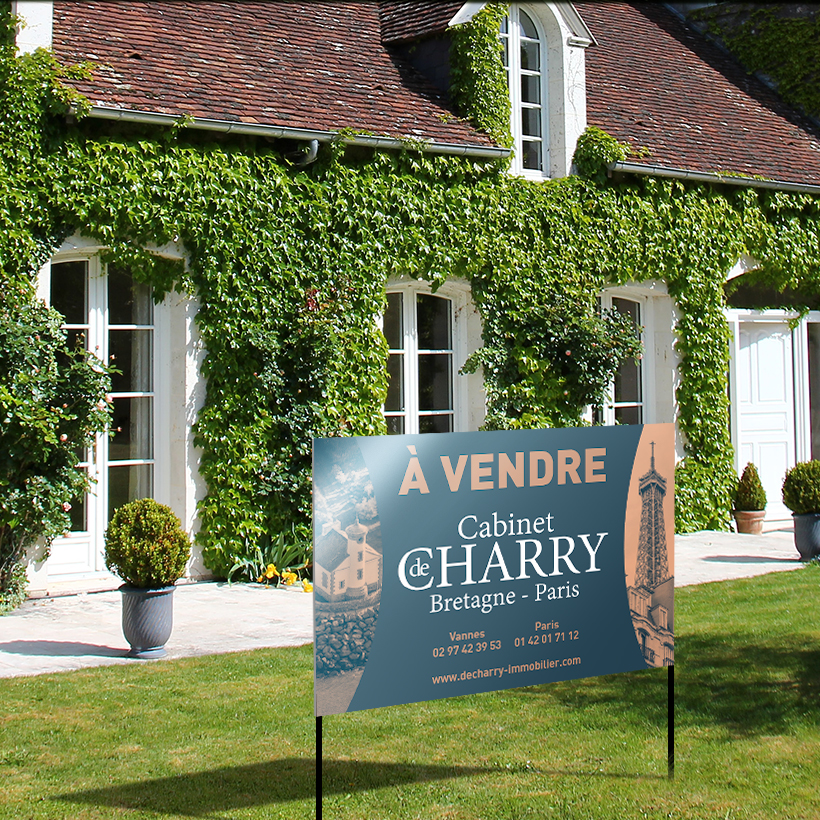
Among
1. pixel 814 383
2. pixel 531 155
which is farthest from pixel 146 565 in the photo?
pixel 814 383

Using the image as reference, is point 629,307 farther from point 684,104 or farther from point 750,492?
point 684,104

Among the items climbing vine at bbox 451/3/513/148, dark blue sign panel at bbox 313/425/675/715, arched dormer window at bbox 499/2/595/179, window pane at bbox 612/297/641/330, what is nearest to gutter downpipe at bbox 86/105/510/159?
climbing vine at bbox 451/3/513/148

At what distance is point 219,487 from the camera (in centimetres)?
915

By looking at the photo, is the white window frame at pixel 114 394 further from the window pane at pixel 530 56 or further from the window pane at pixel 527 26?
the window pane at pixel 527 26

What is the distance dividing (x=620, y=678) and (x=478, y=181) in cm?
607

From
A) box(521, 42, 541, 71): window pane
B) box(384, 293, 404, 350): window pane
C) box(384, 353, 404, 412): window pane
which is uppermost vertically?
box(521, 42, 541, 71): window pane

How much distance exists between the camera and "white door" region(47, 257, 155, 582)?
881 cm

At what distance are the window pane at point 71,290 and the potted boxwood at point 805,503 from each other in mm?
6831

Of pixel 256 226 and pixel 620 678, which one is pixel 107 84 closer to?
pixel 256 226

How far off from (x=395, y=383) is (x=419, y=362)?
40 centimetres

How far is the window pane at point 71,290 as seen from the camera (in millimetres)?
8781

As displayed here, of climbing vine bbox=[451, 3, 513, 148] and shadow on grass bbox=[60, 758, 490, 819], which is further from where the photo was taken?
climbing vine bbox=[451, 3, 513, 148]

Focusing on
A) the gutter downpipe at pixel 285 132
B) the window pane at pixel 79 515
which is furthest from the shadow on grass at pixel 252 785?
the gutter downpipe at pixel 285 132

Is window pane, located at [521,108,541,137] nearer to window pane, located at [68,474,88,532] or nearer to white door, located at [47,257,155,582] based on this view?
white door, located at [47,257,155,582]
